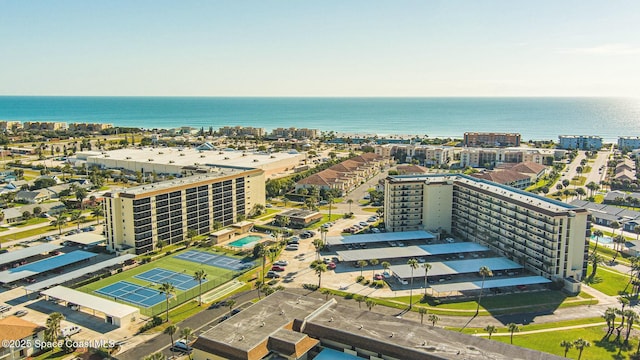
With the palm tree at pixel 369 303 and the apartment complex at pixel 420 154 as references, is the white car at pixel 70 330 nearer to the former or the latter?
the palm tree at pixel 369 303

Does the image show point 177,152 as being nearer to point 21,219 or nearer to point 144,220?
point 21,219

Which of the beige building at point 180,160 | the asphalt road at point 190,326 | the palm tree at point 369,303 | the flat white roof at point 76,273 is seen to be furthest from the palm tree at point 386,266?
the beige building at point 180,160

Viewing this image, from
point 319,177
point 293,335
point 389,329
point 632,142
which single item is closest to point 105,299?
point 293,335

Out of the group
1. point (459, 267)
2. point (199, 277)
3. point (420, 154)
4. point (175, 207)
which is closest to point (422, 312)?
point (459, 267)

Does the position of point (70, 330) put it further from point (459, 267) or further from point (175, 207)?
point (459, 267)

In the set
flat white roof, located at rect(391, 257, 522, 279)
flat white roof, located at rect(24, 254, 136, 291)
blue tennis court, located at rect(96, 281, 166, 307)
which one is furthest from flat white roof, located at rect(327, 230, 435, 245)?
flat white roof, located at rect(24, 254, 136, 291)

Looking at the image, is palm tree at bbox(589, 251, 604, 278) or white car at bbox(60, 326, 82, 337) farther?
palm tree at bbox(589, 251, 604, 278)

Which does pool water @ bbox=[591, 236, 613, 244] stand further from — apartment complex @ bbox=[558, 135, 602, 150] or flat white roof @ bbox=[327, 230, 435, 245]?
apartment complex @ bbox=[558, 135, 602, 150]
